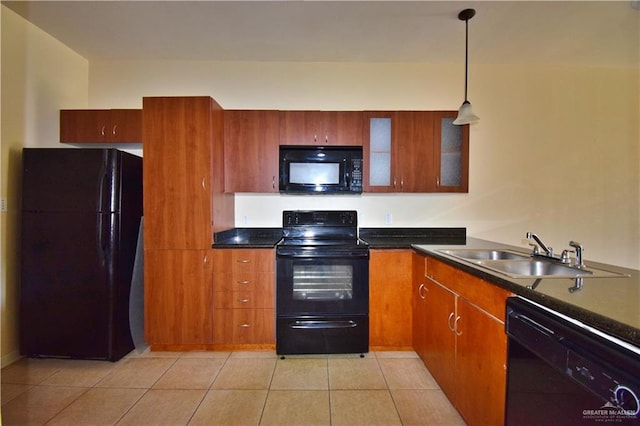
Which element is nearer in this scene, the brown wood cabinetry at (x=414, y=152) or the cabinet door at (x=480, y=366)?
the cabinet door at (x=480, y=366)

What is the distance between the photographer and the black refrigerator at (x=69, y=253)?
221cm

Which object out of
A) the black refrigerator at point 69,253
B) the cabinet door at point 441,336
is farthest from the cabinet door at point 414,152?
the black refrigerator at point 69,253

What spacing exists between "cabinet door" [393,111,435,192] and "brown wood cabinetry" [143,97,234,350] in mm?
1660

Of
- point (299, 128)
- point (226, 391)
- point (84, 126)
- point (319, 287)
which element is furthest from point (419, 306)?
point (84, 126)

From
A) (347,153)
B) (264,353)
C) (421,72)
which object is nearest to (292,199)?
(347,153)

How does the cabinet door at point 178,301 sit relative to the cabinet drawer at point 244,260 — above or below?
below

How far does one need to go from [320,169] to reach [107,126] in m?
1.99

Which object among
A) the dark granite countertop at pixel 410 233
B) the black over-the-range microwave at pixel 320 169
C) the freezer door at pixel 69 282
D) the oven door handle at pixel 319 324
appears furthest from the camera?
the dark granite countertop at pixel 410 233

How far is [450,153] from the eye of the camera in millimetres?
2744

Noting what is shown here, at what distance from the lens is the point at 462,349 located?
1.63 m

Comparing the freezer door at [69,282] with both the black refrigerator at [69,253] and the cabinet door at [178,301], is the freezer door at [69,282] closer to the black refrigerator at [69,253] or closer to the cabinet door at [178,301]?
the black refrigerator at [69,253]

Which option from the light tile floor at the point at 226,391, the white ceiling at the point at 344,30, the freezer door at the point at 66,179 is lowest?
the light tile floor at the point at 226,391

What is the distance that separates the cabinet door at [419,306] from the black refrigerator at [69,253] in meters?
2.35

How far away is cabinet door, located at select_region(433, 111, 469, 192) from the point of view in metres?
2.71
